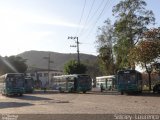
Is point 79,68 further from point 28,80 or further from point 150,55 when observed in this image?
point 150,55

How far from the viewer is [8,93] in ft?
184

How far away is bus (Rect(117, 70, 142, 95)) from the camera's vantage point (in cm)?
5200

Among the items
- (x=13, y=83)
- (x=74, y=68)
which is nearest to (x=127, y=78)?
(x=13, y=83)

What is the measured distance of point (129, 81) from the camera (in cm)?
5228

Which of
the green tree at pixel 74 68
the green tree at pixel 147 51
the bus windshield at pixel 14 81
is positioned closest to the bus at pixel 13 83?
the bus windshield at pixel 14 81

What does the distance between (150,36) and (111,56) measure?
70.8 ft

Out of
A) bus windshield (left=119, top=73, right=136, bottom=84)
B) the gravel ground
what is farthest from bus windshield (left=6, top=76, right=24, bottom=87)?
the gravel ground

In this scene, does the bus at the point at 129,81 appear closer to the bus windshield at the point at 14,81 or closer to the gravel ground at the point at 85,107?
the bus windshield at the point at 14,81

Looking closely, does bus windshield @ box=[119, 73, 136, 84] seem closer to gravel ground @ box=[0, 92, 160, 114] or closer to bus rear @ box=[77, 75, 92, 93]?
bus rear @ box=[77, 75, 92, 93]

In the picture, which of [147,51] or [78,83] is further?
[78,83]

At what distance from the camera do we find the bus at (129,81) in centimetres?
5200

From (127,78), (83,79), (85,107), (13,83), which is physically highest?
(83,79)

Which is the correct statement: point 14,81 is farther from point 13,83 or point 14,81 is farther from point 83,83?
point 83,83

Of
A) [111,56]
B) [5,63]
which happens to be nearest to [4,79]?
[111,56]
